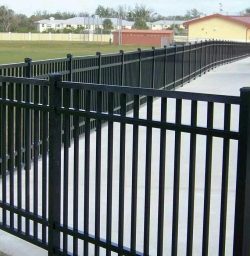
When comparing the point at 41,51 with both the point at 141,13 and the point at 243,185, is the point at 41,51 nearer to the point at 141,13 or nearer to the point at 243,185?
the point at 243,185

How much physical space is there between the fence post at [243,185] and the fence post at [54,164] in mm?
1743

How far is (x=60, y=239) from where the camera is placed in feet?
17.7

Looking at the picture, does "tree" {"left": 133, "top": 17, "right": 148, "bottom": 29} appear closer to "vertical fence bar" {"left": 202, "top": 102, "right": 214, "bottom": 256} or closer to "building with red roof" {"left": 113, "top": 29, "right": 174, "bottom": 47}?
"building with red roof" {"left": 113, "top": 29, "right": 174, "bottom": 47}

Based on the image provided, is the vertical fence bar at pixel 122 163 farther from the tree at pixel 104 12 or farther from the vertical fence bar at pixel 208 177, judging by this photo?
the tree at pixel 104 12

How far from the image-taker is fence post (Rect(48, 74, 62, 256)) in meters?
4.98

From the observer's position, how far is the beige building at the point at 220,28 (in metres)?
112

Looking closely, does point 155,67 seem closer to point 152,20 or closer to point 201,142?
point 201,142

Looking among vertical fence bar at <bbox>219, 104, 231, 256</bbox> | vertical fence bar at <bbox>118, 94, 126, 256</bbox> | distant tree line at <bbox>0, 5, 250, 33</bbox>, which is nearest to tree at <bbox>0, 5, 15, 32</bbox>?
distant tree line at <bbox>0, 5, 250, 33</bbox>

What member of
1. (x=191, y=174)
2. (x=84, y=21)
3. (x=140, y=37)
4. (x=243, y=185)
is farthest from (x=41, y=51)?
(x=84, y=21)

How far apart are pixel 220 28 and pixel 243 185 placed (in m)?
115

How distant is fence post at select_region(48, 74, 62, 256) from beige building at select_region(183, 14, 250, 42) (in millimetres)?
108140

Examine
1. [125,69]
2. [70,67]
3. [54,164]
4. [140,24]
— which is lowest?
[54,164]

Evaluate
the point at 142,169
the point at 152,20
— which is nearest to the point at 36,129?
the point at 142,169

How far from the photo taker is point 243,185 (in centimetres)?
371
